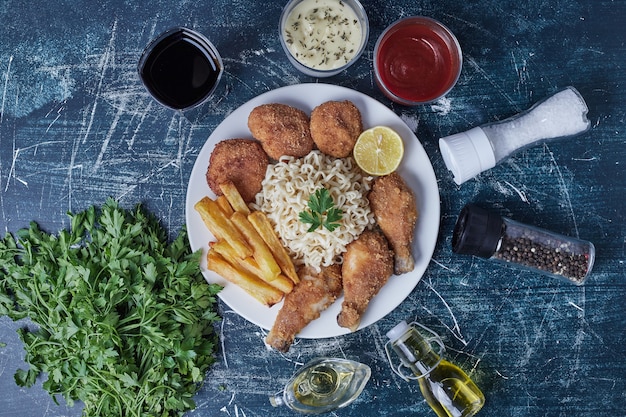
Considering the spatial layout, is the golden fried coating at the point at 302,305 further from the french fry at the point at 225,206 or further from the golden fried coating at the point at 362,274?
the french fry at the point at 225,206

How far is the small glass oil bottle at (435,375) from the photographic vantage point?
285cm

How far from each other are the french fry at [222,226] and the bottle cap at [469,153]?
1073mm

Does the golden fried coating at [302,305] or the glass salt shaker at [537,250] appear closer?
the golden fried coating at [302,305]

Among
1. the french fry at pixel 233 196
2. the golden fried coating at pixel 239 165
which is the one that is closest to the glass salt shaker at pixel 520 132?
the golden fried coating at pixel 239 165

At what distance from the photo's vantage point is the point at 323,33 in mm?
2852

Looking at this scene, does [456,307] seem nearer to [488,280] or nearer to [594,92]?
[488,280]

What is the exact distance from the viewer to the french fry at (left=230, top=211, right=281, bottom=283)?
2.71 metres

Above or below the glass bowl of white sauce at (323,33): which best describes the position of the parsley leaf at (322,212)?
below

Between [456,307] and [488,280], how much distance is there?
0.22m

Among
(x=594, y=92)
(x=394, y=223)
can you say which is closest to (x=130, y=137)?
(x=394, y=223)

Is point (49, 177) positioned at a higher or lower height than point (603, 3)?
lower

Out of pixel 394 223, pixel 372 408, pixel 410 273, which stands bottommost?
pixel 372 408

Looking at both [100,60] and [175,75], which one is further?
[100,60]

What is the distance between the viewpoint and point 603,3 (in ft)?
10.2
